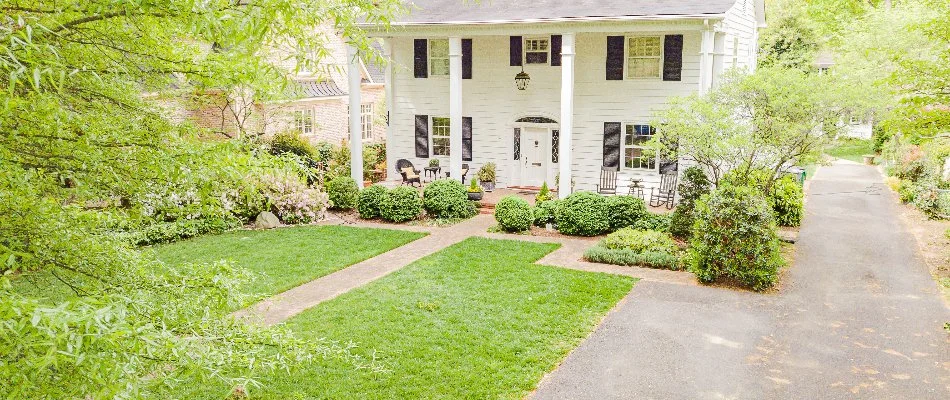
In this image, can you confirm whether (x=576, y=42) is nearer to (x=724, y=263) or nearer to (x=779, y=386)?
(x=724, y=263)

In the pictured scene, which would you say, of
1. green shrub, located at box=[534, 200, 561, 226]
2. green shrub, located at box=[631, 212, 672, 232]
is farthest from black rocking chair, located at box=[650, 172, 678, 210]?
green shrub, located at box=[534, 200, 561, 226]

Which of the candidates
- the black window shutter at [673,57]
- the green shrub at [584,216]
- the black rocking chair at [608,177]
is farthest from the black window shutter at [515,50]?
the green shrub at [584,216]

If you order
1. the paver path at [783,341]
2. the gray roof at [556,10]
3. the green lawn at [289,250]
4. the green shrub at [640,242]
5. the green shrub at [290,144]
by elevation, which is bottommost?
the paver path at [783,341]

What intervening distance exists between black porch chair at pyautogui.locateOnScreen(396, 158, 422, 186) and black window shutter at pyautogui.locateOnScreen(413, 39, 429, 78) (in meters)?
2.87

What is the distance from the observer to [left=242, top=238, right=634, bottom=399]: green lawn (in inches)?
336

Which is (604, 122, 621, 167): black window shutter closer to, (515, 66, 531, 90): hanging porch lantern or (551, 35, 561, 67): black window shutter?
(551, 35, 561, 67): black window shutter

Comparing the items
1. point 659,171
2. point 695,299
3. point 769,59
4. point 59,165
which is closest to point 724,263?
point 695,299

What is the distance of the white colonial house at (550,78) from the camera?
61.5 ft

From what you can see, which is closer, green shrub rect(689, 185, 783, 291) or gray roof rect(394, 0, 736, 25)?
green shrub rect(689, 185, 783, 291)

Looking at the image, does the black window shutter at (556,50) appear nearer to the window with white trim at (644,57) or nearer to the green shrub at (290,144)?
the window with white trim at (644,57)

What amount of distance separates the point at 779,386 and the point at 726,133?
24.9ft

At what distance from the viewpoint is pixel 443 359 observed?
932 cm

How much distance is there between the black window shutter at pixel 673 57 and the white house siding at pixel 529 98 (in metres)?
0.18

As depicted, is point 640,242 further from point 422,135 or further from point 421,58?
point 421,58
